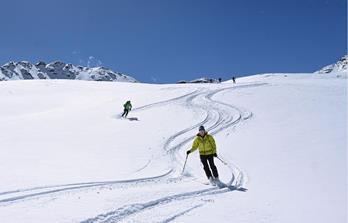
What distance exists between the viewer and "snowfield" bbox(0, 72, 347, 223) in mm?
10352

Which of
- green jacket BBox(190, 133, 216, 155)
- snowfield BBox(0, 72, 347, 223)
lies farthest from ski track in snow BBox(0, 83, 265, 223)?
green jacket BBox(190, 133, 216, 155)

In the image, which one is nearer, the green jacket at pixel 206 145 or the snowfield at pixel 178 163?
the snowfield at pixel 178 163

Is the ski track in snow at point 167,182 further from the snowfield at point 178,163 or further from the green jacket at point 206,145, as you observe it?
the green jacket at point 206,145

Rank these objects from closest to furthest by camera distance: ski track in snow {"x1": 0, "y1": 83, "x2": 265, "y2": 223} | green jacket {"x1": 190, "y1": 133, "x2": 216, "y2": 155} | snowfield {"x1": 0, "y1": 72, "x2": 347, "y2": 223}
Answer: ski track in snow {"x1": 0, "y1": 83, "x2": 265, "y2": 223} < snowfield {"x1": 0, "y1": 72, "x2": 347, "y2": 223} < green jacket {"x1": 190, "y1": 133, "x2": 216, "y2": 155}

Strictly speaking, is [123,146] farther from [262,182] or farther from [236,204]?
[236,204]

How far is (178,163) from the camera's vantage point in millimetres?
18734

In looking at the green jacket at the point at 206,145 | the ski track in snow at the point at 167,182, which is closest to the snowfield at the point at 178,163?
the ski track in snow at the point at 167,182

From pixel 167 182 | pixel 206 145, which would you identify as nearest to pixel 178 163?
pixel 206 145

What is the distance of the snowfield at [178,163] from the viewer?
1035 cm

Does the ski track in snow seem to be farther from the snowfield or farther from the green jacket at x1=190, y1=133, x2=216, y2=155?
the green jacket at x1=190, y1=133, x2=216, y2=155

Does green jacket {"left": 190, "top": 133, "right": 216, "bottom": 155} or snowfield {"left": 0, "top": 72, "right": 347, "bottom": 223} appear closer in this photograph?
snowfield {"left": 0, "top": 72, "right": 347, "bottom": 223}

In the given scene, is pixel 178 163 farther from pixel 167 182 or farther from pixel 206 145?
pixel 167 182

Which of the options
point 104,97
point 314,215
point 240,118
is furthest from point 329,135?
point 104,97

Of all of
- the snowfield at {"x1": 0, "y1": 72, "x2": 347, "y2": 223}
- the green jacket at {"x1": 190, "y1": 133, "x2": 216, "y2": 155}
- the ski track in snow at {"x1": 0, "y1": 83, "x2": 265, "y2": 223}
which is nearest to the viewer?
the ski track in snow at {"x1": 0, "y1": 83, "x2": 265, "y2": 223}
